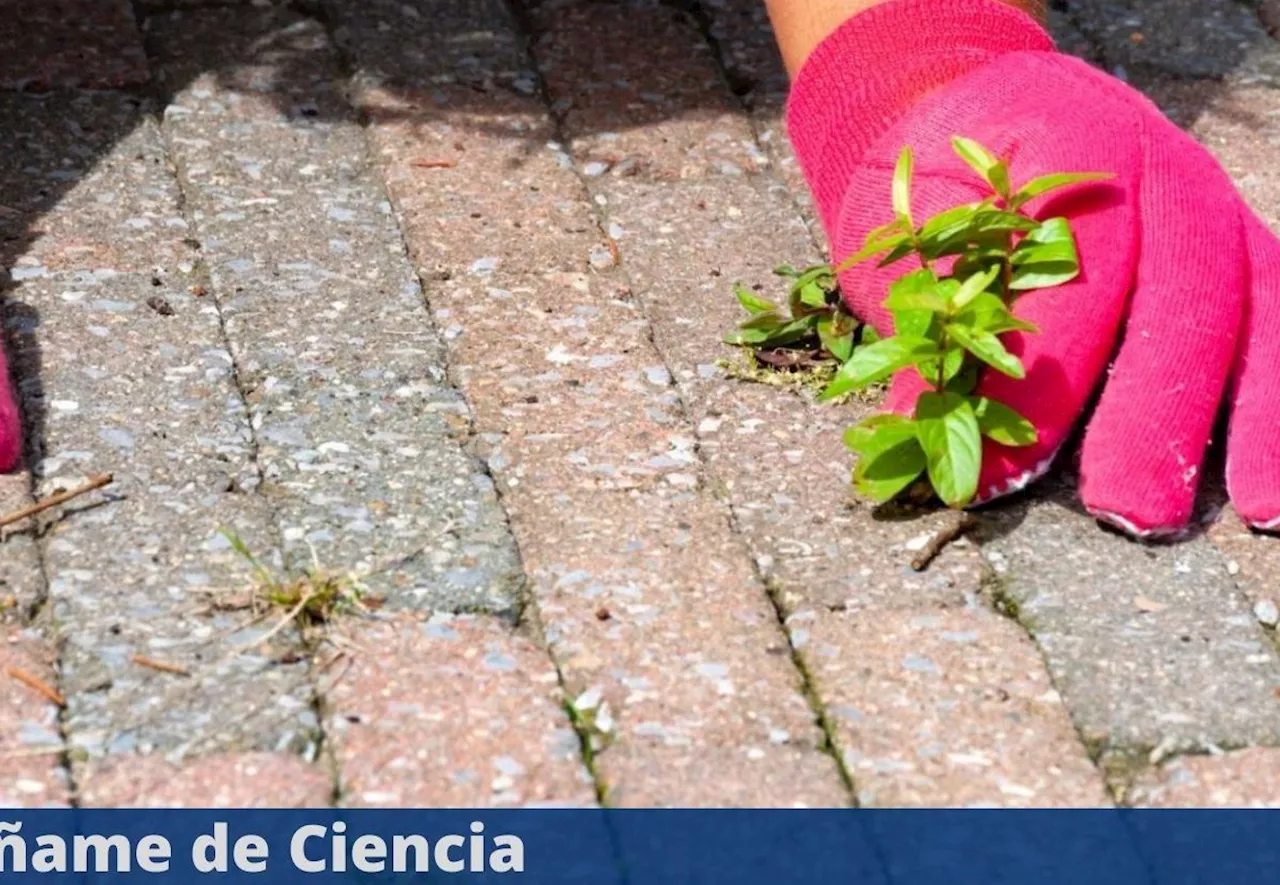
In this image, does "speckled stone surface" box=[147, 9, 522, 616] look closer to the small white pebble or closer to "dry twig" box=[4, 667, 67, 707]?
"dry twig" box=[4, 667, 67, 707]

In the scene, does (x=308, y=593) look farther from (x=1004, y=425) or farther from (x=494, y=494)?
(x=1004, y=425)

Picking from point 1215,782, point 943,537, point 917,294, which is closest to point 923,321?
point 917,294

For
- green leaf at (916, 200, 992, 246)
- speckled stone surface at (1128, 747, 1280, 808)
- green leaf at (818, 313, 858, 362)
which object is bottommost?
green leaf at (818, 313, 858, 362)

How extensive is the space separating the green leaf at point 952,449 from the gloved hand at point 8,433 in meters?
0.99

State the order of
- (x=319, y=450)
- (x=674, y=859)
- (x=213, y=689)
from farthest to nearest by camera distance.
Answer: (x=319, y=450) < (x=213, y=689) < (x=674, y=859)

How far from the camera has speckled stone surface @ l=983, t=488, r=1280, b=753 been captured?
2.03m

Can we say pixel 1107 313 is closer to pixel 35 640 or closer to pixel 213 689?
pixel 213 689

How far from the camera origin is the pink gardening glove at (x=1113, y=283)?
2.28 metres

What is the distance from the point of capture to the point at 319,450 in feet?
7.79

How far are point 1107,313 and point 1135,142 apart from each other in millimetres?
242

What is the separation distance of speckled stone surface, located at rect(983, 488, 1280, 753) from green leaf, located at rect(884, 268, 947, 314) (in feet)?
0.84

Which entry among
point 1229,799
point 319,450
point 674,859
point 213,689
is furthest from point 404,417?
A: point 1229,799

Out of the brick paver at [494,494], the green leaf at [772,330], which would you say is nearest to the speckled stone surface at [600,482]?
the brick paver at [494,494]

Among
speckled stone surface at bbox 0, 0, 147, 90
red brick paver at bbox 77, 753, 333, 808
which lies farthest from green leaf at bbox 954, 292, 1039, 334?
speckled stone surface at bbox 0, 0, 147, 90
